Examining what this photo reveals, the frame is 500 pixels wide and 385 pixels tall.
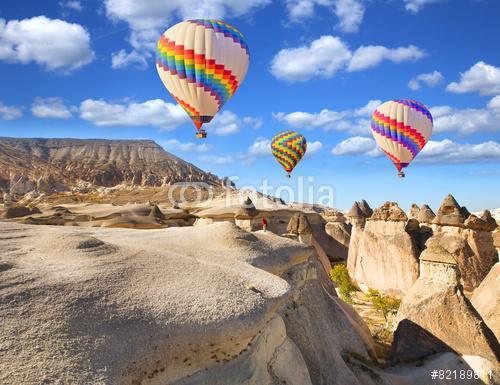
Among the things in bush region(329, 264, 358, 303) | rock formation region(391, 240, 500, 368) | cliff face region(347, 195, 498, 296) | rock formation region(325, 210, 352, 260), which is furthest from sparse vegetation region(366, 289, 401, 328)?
rock formation region(325, 210, 352, 260)

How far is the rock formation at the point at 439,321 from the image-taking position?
9.11 meters

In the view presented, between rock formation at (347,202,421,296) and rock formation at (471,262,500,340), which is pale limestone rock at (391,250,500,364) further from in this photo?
rock formation at (347,202,421,296)

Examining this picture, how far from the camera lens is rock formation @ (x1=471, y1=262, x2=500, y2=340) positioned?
10051mm

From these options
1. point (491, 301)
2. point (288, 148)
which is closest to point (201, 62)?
point (491, 301)

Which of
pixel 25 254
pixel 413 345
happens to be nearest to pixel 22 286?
pixel 25 254

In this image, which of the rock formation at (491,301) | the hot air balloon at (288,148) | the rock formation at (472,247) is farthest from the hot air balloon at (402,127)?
the rock formation at (491,301)

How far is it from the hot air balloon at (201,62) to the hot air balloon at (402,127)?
8537mm

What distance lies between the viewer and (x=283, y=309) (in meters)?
7.73

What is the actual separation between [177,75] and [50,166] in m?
90.6

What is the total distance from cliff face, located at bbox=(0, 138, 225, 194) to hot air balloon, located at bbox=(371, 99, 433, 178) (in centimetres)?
6512

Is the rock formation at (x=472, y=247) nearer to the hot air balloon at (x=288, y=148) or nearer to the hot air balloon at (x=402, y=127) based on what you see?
the hot air balloon at (x=402, y=127)

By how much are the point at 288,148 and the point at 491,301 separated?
24.0m

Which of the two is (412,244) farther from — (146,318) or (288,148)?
(288,148)

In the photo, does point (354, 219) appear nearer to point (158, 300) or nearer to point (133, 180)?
point (158, 300)
